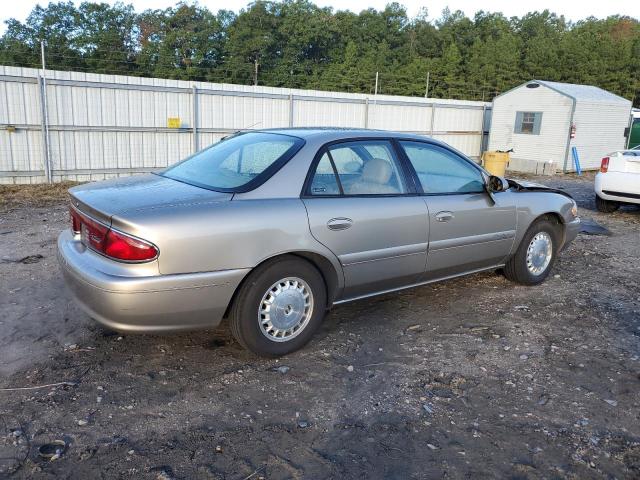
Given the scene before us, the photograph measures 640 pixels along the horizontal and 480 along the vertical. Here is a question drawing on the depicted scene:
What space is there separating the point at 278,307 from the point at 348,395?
0.74 m

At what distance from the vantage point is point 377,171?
4.23 meters

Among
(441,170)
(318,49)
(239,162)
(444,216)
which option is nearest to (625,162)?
(441,170)

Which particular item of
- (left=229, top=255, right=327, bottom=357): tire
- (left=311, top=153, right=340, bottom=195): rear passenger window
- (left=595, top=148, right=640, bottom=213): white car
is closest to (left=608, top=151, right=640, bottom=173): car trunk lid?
(left=595, top=148, right=640, bottom=213): white car

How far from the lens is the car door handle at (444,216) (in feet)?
14.5

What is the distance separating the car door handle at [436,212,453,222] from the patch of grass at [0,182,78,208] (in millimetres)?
7668

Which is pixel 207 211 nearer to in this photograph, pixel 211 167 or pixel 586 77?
pixel 211 167

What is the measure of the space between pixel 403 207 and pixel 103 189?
7.11 ft

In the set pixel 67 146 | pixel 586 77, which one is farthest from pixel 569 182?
pixel 586 77

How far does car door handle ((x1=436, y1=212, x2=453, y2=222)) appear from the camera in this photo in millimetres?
4429

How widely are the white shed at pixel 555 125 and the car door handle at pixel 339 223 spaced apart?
14.8m

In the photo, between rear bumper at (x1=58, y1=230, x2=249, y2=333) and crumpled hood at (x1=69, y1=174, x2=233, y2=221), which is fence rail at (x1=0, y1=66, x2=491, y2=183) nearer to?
crumpled hood at (x1=69, y1=174, x2=233, y2=221)

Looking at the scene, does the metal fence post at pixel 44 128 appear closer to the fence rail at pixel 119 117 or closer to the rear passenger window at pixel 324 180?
the fence rail at pixel 119 117

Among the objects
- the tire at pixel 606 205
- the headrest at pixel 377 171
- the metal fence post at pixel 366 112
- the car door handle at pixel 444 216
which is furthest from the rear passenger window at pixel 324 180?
the metal fence post at pixel 366 112

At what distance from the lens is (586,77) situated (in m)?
43.7
